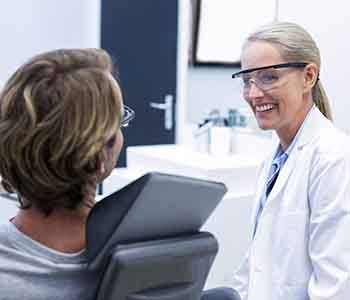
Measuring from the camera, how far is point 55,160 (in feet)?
2.61

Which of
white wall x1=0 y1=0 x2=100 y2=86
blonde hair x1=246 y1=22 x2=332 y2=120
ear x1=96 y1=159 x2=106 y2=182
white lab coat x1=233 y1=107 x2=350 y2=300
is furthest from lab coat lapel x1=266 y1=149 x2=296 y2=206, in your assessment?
white wall x1=0 y1=0 x2=100 y2=86

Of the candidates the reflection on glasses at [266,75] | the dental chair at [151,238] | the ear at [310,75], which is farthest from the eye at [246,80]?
the dental chair at [151,238]

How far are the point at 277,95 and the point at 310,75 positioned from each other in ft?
0.28

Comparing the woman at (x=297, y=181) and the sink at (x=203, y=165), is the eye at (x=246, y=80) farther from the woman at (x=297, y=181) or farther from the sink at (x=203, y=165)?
the sink at (x=203, y=165)

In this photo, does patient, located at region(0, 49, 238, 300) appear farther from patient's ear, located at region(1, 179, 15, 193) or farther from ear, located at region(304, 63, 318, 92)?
ear, located at region(304, 63, 318, 92)

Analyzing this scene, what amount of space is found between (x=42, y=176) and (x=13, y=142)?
57 millimetres

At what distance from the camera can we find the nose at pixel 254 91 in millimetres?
1422

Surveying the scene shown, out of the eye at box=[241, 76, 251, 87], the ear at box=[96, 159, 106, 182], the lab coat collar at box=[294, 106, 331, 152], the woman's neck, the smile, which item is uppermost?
the eye at box=[241, 76, 251, 87]

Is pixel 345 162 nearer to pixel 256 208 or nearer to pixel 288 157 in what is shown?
pixel 288 157

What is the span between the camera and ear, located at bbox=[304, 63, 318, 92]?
1387mm

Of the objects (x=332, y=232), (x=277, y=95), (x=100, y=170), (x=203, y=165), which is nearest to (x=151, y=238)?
(x=100, y=170)

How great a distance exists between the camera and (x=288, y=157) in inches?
56.0

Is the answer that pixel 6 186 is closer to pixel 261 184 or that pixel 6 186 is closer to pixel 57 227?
pixel 57 227

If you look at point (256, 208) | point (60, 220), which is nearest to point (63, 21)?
point (256, 208)
